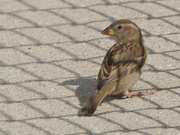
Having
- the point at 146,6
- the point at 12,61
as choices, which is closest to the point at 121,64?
→ the point at 12,61

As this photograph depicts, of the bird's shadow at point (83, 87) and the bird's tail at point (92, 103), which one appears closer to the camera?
the bird's tail at point (92, 103)

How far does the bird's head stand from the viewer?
17.6 feet

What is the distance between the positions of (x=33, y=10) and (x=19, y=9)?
19 cm

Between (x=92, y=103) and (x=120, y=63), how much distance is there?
51cm

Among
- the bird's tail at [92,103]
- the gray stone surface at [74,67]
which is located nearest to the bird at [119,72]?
the bird's tail at [92,103]

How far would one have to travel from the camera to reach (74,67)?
5.61 meters

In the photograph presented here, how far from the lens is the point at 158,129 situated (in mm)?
4562

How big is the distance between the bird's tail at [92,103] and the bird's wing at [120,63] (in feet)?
0.22

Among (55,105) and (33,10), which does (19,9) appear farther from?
(55,105)

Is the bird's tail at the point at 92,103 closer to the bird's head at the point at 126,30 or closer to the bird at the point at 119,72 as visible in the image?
the bird at the point at 119,72

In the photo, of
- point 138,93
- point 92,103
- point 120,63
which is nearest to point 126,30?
point 120,63

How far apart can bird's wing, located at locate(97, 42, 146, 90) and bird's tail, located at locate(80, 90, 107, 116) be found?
0.22ft

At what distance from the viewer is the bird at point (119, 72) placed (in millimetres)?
4828

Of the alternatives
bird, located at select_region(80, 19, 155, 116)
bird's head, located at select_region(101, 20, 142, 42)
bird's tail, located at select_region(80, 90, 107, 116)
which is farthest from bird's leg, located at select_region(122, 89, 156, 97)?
bird's head, located at select_region(101, 20, 142, 42)
